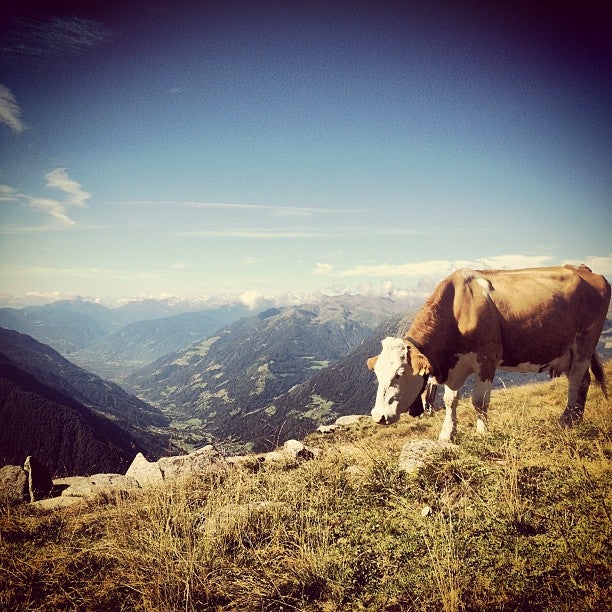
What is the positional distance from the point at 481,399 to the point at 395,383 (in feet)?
9.67

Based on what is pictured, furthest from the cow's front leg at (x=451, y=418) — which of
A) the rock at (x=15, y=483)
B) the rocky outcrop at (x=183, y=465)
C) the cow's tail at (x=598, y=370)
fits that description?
the rock at (x=15, y=483)

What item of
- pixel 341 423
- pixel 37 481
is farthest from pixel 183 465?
pixel 341 423

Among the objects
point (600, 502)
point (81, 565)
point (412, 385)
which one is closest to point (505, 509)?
point (600, 502)

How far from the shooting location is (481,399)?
8633 mm

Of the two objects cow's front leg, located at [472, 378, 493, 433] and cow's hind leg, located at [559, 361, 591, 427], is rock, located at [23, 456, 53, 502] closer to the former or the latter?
cow's front leg, located at [472, 378, 493, 433]

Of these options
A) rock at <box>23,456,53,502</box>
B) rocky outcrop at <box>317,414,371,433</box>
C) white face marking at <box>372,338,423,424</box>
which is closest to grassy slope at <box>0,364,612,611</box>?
white face marking at <box>372,338,423,424</box>

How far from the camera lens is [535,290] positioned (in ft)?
29.0

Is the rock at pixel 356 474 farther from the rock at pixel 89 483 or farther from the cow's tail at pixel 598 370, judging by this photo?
the rock at pixel 89 483

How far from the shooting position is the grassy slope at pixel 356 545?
3.71 meters

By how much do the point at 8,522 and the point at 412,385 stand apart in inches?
318

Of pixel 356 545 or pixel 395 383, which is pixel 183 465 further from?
pixel 356 545

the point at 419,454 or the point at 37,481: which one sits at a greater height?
the point at 419,454

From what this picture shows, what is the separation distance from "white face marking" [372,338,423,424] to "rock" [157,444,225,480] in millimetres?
4491

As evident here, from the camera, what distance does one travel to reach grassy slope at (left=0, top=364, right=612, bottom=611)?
146 inches
